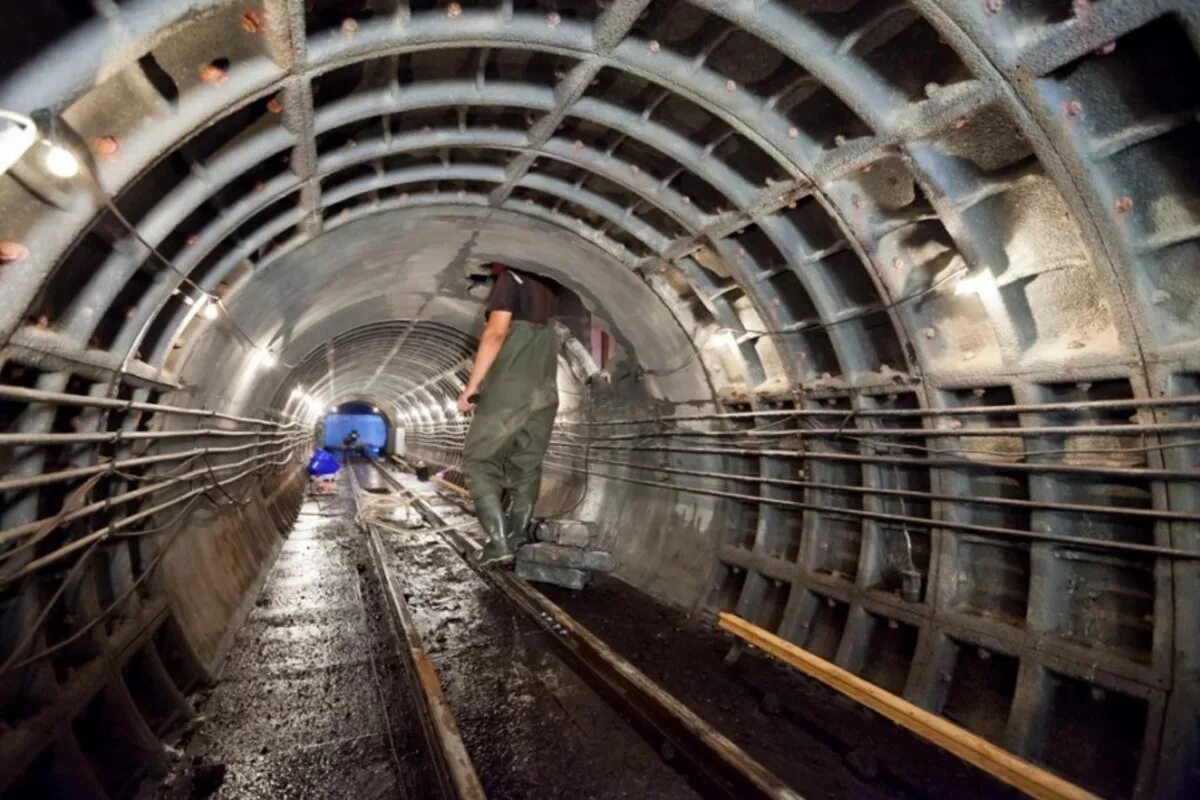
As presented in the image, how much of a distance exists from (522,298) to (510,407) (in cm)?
116

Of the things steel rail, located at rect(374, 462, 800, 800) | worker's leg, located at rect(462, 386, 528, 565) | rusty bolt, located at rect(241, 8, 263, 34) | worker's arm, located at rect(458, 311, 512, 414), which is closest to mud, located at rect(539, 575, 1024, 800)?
steel rail, located at rect(374, 462, 800, 800)

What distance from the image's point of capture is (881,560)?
4.74m

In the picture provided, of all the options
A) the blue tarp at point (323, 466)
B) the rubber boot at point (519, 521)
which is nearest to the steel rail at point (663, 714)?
the rubber boot at point (519, 521)

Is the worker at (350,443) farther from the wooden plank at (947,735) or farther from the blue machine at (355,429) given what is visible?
the wooden plank at (947,735)

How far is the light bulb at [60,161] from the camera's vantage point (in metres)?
2.25

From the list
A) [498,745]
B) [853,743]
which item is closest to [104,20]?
[498,745]

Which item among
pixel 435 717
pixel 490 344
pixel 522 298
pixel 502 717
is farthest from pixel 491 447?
pixel 435 717

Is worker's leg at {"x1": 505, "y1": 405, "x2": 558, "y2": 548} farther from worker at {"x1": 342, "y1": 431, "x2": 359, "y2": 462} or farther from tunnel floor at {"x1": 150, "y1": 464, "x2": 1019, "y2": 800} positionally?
worker at {"x1": 342, "y1": 431, "x2": 359, "y2": 462}

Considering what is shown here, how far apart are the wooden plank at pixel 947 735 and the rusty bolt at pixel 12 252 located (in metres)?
4.37

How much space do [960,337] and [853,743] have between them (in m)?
2.64

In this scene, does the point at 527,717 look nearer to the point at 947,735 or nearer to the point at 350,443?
the point at 947,735

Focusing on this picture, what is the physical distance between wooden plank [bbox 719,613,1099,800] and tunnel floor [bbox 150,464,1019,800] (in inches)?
14.7

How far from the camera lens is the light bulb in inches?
88.7

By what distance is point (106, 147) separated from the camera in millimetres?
2592
